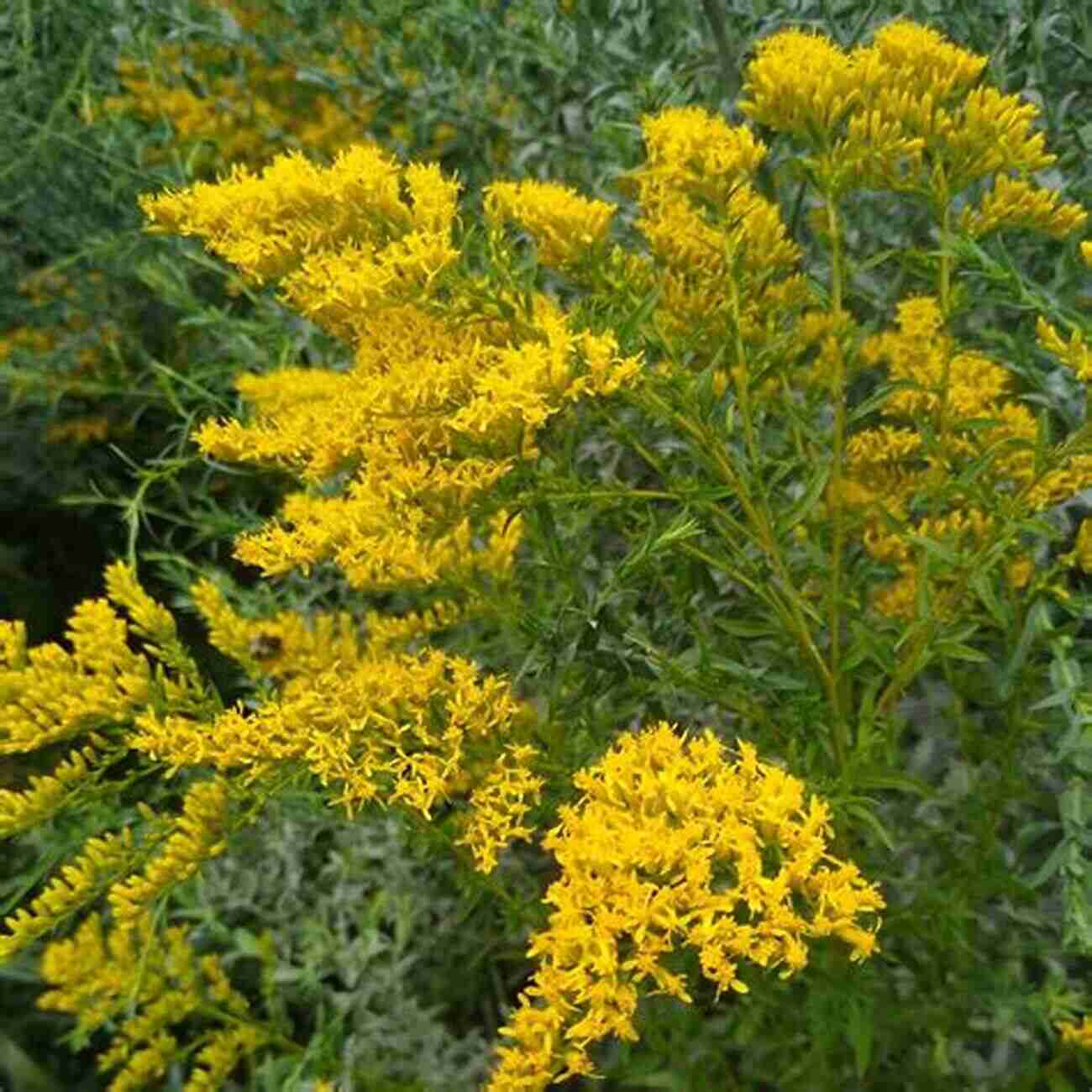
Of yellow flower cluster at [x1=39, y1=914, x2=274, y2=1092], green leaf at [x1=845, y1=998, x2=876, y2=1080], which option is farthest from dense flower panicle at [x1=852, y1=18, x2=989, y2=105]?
yellow flower cluster at [x1=39, y1=914, x2=274, y2=1092]

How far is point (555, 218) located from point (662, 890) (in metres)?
0.62

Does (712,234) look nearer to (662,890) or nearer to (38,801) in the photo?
(662,890)

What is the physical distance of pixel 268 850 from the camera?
2.60m

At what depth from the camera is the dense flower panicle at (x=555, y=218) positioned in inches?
57.2

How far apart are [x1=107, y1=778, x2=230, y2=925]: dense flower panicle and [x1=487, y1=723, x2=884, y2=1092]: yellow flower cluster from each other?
0.39m

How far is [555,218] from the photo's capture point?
1451 millimetres

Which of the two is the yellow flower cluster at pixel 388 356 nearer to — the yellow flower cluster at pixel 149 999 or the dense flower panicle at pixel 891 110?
the dense flower panicle at pixel 891 110

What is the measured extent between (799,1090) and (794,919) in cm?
58

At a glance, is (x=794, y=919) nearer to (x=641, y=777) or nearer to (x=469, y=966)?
(x=641, y=777)

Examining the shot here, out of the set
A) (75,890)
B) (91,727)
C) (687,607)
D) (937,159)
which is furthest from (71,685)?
(937,159)

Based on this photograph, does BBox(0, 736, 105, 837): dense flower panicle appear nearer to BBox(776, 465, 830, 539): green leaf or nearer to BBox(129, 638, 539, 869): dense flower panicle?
BBox(129, 638, 539, 869): dense flower panicle

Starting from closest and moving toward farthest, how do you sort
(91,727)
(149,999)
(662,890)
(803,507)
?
1. (662,890)
2. (803,507)
3. (91,727)
4. (149,999)

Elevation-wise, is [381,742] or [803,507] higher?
[803,507]

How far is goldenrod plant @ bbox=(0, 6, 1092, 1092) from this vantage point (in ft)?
4.25
